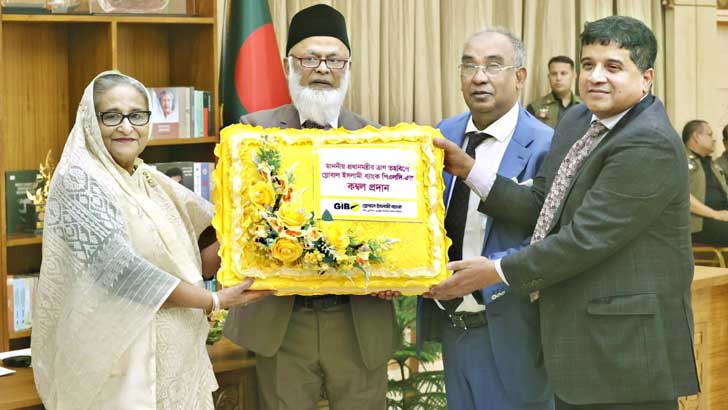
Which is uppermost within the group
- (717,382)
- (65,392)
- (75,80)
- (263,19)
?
(263,19)

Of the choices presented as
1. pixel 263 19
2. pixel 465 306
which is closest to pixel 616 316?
pixel 465 306

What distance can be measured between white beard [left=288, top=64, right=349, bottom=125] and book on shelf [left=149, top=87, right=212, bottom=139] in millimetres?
1887

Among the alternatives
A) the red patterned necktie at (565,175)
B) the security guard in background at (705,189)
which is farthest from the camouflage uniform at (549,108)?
the red patterned necktie at (565,175)

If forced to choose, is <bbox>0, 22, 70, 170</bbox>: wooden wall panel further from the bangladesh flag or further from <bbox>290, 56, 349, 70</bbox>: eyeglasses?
<bbox>290, 56, 349, 70</bbox>: eyeglasses

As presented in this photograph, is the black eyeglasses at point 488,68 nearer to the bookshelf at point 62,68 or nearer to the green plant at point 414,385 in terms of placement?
the green plant at point 414,385

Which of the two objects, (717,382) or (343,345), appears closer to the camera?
(343,345)

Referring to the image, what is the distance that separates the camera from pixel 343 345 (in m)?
3.30

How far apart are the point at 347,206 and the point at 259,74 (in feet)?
7.91

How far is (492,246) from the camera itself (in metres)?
3.30

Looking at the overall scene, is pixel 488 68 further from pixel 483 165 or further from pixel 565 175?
pixel 565 175

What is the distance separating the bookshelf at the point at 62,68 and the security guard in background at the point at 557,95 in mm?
3233

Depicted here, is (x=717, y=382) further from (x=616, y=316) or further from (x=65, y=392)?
(x=65, y=392)

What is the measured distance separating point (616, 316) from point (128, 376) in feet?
4.62

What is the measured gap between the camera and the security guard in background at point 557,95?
7.64 m
